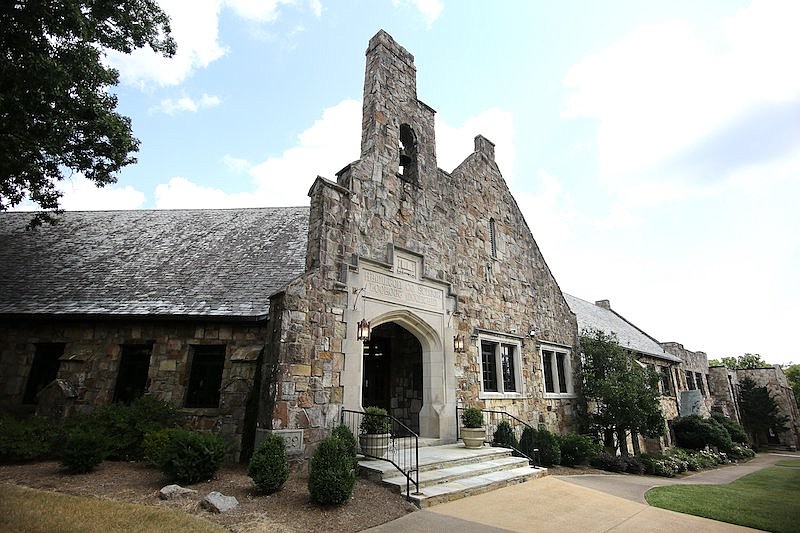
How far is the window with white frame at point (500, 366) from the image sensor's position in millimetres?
12875

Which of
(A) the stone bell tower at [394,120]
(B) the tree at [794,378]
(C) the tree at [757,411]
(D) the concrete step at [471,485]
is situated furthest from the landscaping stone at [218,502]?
(B) the tree at [794,378]

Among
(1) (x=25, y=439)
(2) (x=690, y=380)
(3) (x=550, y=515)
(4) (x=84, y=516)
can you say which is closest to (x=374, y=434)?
(3) (x=550, y=515)

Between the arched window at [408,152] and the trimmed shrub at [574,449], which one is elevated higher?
the arched window at [408,152]

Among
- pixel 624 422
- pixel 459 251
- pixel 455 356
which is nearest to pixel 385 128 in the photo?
pixel 459 251

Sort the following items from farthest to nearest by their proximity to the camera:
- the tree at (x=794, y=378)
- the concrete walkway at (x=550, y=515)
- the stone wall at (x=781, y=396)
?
the tree at (x=794, y=378) < the stone wall at (x=781, y=396) < the concrete walkway at (x=550, y=515)

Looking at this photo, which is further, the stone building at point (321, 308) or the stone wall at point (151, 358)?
the stone wall at point (151, 358)

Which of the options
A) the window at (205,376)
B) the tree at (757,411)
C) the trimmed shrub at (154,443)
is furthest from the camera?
the tree at (757,411)

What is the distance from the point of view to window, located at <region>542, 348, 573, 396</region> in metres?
15.3

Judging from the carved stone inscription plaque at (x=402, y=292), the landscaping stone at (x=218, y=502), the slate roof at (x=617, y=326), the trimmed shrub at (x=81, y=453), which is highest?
the slate roof at (x=617, y=326)

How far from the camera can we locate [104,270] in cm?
1308

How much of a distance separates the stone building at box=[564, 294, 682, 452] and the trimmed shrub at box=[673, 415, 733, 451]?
764 mm

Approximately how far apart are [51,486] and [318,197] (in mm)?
7104

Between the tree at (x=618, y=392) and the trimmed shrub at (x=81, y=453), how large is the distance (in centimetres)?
1542

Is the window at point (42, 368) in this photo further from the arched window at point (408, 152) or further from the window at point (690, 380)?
the window at point (690, 380)
